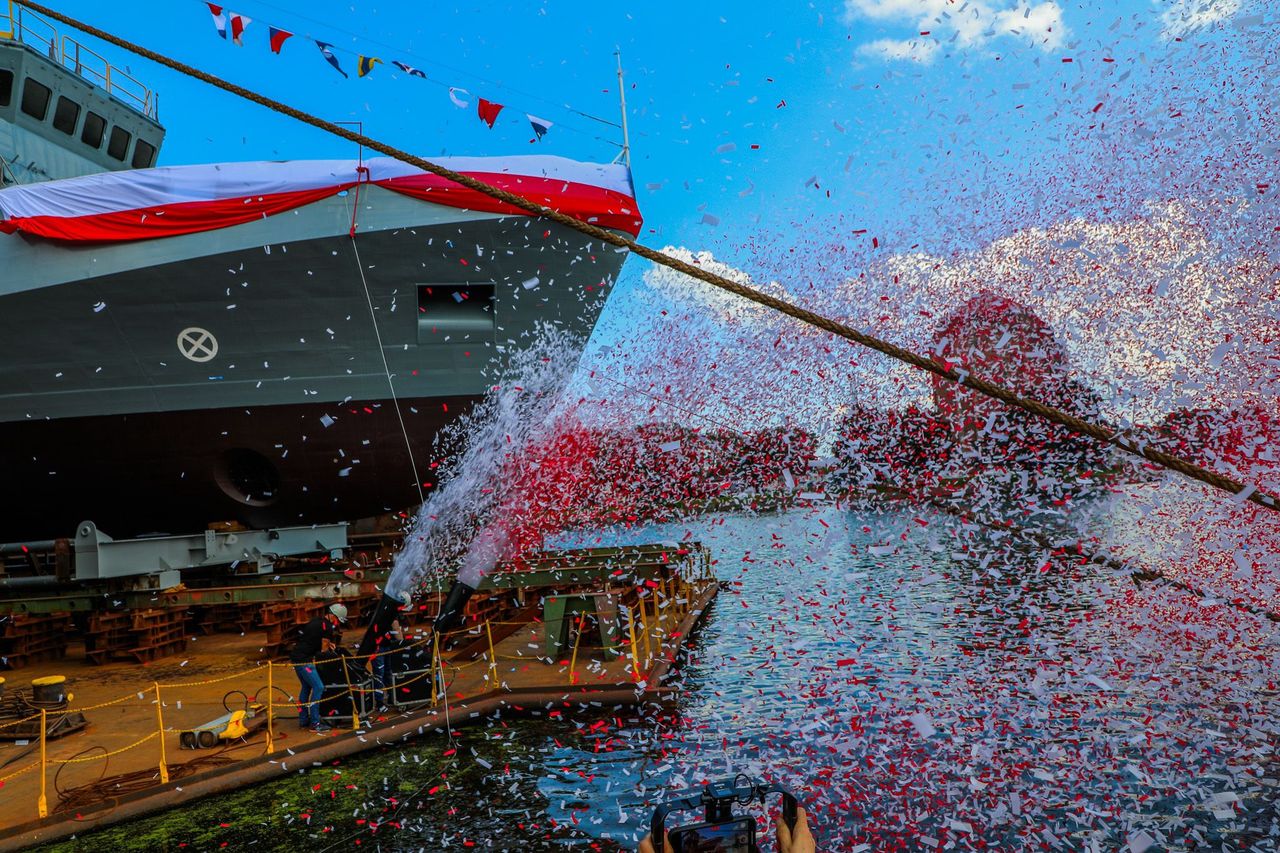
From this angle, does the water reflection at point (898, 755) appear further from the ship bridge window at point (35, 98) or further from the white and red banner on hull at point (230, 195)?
the ship bridge window at point (35, 98)

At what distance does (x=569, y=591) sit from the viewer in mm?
19062

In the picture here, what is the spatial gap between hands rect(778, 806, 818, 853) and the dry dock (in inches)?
287

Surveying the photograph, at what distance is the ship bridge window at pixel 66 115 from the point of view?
75.2 ft

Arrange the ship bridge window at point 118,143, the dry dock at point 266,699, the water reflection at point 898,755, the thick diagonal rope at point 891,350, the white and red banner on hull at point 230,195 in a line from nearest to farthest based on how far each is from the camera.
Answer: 1. the thick diagonal rope at point 891,350
2. the water reflection at point 898,755
3. the dry dock at point 266,699
4. the white and red banner on hull at point 230,195
5. the ship bridge window at point 118,143

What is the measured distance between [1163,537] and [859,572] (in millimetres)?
11312

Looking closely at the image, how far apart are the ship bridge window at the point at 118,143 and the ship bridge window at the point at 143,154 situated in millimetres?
427

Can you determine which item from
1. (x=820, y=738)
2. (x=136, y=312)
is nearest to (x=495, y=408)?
(x=136, y=312)

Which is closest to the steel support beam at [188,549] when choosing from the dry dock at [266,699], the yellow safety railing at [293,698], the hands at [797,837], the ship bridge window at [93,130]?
the dry dock at [266,699]

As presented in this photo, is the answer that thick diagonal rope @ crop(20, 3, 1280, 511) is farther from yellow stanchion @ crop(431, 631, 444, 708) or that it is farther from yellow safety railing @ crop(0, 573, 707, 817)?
yellow stanchion @ crop(431, 631, 444, 708)

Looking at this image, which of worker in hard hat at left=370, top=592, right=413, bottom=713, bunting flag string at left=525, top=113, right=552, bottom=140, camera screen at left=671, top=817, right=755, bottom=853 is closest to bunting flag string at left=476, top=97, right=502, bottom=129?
bunting flag string at left=525, top=113, right=552, bottom=140

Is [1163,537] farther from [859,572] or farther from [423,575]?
[423,575]

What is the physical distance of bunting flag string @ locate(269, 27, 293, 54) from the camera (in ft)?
42.4

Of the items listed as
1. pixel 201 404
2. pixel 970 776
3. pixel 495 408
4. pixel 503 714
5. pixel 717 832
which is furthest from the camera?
pixel 495 408

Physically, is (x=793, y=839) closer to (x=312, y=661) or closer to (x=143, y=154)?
(x=312, y=661)
